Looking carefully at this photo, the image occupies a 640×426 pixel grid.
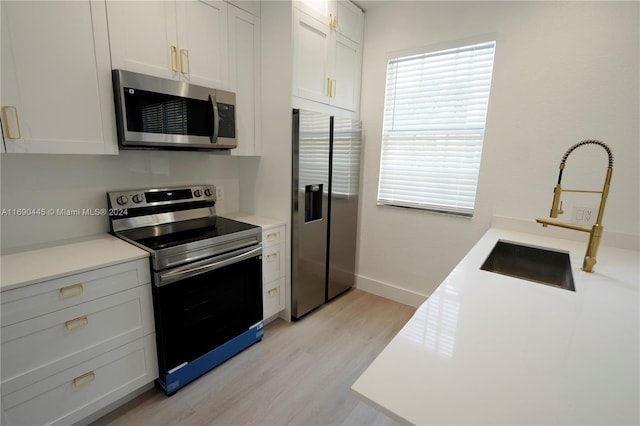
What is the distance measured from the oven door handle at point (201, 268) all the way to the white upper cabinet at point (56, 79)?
2.45 feet

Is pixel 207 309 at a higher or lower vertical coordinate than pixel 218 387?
higher

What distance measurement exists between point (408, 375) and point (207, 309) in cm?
146

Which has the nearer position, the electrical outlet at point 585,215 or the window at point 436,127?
the electrical outlet at point 585,215

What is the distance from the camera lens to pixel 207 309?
1.85 metres

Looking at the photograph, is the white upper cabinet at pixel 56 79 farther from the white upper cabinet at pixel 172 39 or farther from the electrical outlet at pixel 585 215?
the electrical outlet at pixel 585 215

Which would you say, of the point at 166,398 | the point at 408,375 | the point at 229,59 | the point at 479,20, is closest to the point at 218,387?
the point at 166,398

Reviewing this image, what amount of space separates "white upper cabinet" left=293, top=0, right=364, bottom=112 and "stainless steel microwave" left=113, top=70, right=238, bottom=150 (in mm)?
570

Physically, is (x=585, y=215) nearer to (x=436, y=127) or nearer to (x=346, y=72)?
(x=436, y=127)

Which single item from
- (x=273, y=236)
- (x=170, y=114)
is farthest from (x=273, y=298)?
(x=170, y=114)

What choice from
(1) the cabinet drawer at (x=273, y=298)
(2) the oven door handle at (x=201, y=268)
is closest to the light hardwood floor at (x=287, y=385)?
(1) the cabinet drawer at (x=273, y=298)

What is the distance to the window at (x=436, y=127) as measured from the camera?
2.32m

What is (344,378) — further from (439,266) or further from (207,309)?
(439,266)

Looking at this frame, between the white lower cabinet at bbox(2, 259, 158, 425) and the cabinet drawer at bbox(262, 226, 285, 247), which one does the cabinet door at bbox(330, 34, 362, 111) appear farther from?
the white lower cabinet at bbox(2, 259, 158, 425)

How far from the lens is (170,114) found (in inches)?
71.4
